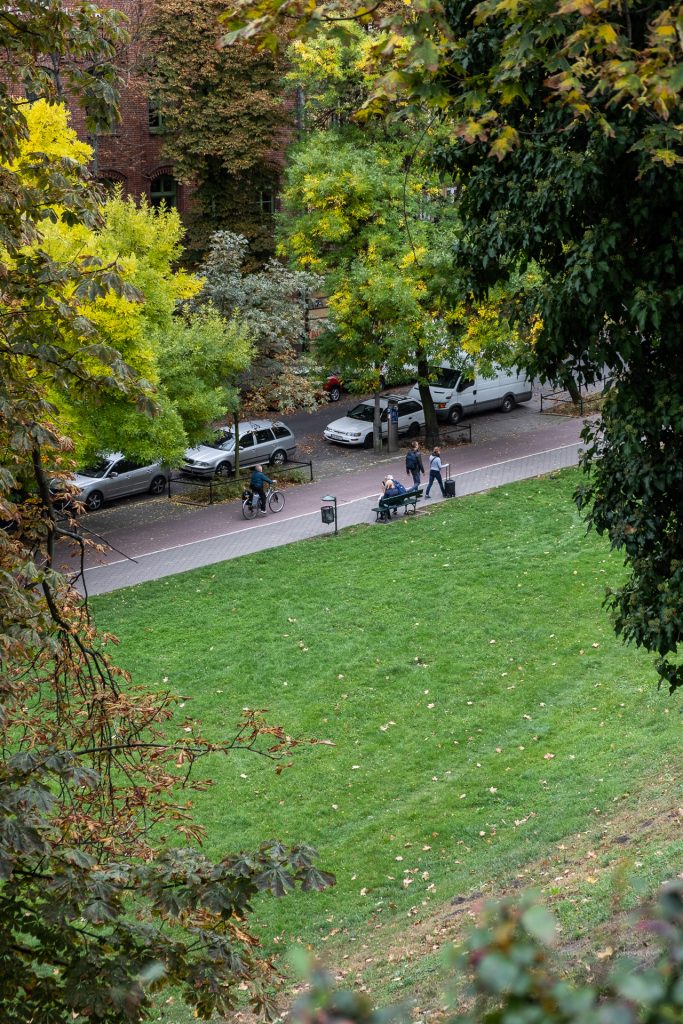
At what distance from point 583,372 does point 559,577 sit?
1183cm

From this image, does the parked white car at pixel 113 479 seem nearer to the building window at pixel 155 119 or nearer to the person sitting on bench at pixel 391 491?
the person sitting on bench at pixel 391 491

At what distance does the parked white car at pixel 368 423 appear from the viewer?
32781mm

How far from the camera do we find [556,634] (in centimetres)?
1881

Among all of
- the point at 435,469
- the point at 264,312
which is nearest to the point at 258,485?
the point at 435,469

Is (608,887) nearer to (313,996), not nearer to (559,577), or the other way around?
(313,996)

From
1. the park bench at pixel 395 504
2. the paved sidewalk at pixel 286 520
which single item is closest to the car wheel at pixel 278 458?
the paved sidewalk at pixel 286 520

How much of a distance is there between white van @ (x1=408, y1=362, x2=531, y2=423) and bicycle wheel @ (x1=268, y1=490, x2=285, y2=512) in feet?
26.6

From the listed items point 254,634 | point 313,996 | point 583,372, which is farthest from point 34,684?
point 254,634

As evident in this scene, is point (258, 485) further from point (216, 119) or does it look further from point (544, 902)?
point (544, 902)

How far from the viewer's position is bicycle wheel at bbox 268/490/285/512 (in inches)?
1050

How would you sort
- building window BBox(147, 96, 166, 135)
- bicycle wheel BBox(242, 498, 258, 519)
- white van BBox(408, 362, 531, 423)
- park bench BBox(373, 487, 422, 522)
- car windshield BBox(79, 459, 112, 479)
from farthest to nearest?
building window BBox(147, 96, 166, 135) → white van BBox(408, 362, 531, 423) → car windshield BBox(79, 459, 112, 479) → bicycle wheel BBox(242, 498, 258, 519) → park bench BBox(373, 487, 422, 522)

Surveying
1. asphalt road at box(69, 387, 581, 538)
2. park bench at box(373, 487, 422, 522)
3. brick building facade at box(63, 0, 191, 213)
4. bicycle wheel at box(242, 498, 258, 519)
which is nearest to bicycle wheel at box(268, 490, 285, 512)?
bicycle wheel at box(242, 498, 258, 519)

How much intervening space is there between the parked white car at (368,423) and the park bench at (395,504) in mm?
7178

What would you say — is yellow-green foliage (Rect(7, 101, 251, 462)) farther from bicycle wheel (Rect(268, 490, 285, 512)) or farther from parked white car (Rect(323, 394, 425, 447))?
parked white car (Rect(323, 394, 425, 447))
